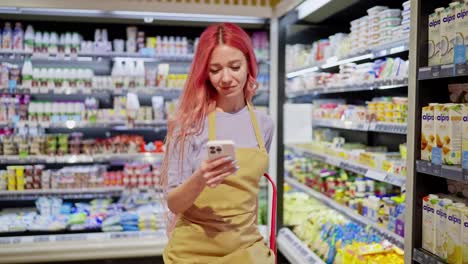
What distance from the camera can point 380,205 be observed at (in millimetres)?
3180

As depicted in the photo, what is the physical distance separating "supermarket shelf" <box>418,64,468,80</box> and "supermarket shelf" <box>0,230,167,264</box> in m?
3.05

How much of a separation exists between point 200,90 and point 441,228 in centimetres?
130

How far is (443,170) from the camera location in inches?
85.2

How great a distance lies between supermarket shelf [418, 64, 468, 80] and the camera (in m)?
2.02

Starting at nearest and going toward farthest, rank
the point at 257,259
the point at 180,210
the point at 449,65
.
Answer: the point at 180,210
the point at 257,259
the point at 449,65

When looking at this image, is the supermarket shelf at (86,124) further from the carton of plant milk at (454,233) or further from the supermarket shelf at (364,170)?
the carton of plant milk at (454,233)

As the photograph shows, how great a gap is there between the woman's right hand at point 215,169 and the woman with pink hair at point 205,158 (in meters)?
0.16

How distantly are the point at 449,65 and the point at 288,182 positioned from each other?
2956 millimetres

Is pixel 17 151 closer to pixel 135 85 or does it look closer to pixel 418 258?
pixel 135 85

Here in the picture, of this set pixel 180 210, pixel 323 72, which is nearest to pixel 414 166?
pixel 180 210

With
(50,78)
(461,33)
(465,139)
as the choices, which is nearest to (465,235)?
(465,139)

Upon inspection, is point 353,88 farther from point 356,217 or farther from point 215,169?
point 215,169

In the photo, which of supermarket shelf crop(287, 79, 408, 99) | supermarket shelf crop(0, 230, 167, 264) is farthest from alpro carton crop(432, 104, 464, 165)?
supermarket shelf crop(0, 230, 167, 264)

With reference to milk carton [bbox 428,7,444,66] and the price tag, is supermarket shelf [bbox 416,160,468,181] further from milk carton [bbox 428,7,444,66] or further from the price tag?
the price tag
